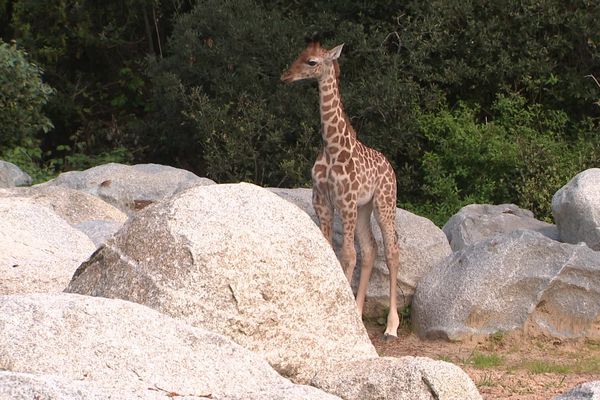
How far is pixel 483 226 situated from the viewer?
11102mm

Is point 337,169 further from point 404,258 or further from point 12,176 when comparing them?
point 12,176

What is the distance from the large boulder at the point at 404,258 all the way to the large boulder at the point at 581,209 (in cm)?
111

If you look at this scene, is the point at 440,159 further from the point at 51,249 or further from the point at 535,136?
the point at 51,249

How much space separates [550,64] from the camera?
1491cm

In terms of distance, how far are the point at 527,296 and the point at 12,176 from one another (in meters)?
7.02

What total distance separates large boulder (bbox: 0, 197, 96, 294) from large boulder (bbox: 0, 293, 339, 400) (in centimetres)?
237

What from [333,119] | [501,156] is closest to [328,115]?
[333,119]

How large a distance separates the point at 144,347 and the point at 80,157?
12.0 metres

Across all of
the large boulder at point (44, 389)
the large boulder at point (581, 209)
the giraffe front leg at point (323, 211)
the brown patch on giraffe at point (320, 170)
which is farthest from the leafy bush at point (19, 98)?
the large boulder at point (44, 389)

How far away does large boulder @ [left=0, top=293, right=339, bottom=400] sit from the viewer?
4309 millimetres

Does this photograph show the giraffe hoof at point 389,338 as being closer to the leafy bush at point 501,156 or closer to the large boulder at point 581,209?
the large boulder at point 581,209

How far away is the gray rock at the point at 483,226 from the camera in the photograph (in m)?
10.9

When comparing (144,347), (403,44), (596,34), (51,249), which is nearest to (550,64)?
(596,34)

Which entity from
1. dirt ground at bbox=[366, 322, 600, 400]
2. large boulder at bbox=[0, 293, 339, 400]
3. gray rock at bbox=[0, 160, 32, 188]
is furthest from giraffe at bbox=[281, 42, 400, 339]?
large boulder at bbox=[0, 293, 339, 400]
